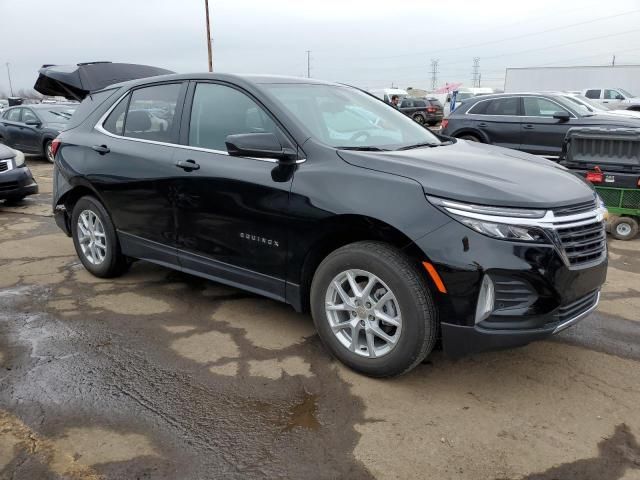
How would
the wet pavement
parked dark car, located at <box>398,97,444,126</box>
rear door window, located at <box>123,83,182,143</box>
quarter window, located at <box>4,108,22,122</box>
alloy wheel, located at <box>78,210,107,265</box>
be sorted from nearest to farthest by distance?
the wet pavement < rear door window, located at <box>123,83,182,143</box> < alloy wheel, located at <box>78,210,107,265</box> < quarter window, located at <box>4,108,22,122</box> < parked dark car, located at <box>398,97,444,126</box>

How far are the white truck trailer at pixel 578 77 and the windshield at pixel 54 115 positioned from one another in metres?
25.6

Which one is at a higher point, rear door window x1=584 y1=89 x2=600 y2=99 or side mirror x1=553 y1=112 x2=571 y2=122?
rear door window x1=584 y1=89 x2=600 y2=99

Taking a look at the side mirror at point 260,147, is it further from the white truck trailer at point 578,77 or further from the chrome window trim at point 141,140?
the white truck trailer at point 578,77

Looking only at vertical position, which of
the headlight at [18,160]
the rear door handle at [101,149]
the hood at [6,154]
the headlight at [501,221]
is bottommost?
the headlight at [18,160]

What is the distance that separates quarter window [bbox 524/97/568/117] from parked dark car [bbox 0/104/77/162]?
1093 centimetres

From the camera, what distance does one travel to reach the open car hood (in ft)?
27.9

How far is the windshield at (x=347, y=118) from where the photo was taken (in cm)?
350

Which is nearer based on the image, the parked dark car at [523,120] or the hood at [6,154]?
the hood at [6,154]

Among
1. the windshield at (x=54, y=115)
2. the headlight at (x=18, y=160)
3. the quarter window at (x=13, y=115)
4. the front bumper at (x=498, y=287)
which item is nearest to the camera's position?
the front bumper at (x=498, y=287)

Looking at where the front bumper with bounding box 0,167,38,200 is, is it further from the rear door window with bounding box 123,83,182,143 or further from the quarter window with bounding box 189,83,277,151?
the quarter window with bounding box 189,83,277,151

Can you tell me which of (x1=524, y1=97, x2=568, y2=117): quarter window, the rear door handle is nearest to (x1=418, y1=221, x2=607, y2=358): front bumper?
the rear door handle

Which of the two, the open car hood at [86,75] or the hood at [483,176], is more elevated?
the open car hood at [86,75]

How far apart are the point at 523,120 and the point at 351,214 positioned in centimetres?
843

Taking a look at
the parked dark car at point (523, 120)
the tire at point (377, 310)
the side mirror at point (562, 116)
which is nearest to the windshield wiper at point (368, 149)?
the tire at point (377, 310)
